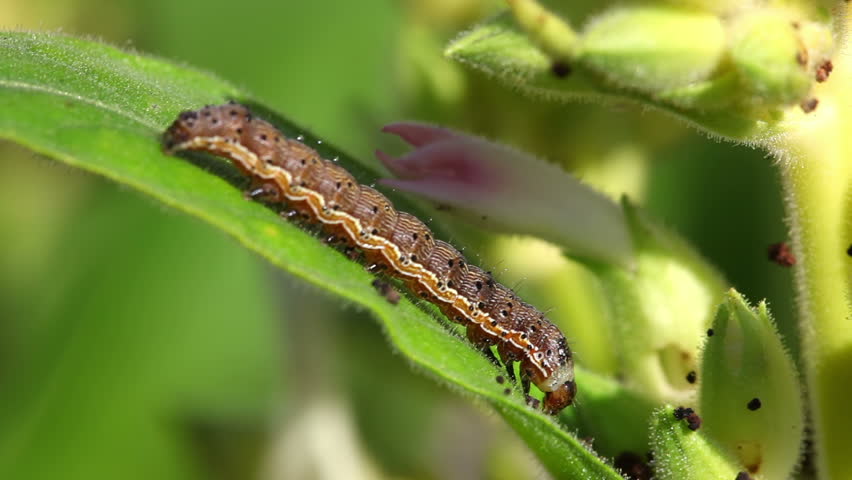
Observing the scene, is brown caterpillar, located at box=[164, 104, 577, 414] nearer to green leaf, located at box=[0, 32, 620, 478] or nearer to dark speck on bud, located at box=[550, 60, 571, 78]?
green leaf, located at box=[0, 32, 620, 478]

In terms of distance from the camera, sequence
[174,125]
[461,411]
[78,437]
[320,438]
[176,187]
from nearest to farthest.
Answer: [176,187], [174,125], [320,438], [461,411], [78,437]

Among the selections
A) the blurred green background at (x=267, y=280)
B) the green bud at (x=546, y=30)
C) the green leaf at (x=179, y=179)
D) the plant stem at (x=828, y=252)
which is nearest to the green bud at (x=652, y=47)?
the green bud at (x=546, y=30)

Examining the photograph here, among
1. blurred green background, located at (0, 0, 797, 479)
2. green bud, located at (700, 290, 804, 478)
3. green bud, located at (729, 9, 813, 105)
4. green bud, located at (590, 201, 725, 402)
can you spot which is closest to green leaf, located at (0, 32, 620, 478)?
green bud, located at (700, 290, 804, 478)

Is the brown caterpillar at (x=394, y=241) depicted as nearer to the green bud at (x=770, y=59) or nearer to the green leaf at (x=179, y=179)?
the green leaf at (x=179, y=179)

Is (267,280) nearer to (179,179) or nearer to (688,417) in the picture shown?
(179,179)

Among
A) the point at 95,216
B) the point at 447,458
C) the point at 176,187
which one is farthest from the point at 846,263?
the point at 95,216

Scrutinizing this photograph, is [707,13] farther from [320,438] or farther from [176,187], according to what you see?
[320,438]
